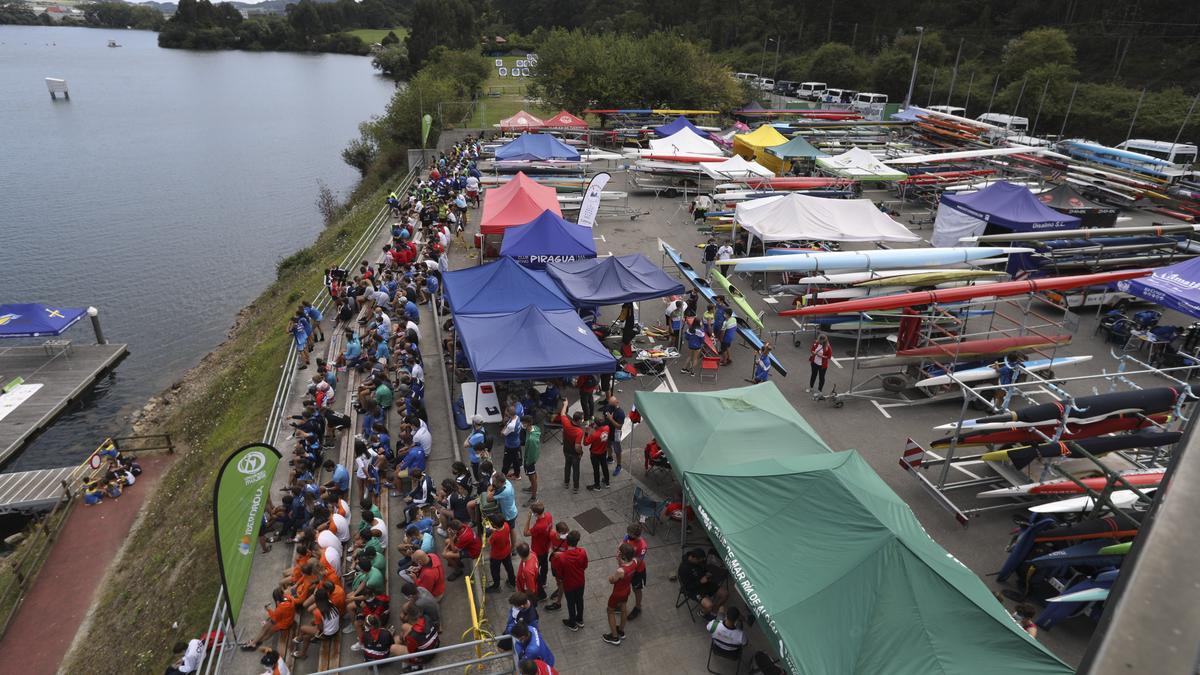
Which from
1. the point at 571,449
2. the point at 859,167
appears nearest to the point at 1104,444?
the point at 571,449

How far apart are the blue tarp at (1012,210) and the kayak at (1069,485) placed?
14.1m

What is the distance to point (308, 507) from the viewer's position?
1200 cm

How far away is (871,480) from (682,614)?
3.31 m

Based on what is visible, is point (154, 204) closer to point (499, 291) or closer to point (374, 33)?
point (499, 291)

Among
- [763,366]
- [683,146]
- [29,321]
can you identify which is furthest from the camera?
[683,146]

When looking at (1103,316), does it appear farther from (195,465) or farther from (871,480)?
(195,465)

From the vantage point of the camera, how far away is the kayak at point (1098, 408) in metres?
11.6

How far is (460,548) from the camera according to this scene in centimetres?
998

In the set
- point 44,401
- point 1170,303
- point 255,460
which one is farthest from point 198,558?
point 1170,303

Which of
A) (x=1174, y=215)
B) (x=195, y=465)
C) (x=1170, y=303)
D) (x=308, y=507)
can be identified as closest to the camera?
(x=308, y=507)

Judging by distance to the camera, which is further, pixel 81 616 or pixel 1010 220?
pixel 1010 220

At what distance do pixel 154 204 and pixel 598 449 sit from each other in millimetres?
53335

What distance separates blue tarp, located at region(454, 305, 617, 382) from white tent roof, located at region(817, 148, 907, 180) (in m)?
21.1

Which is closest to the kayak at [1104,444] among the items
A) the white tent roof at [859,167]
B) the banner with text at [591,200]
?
the banner with text at [591,200]
